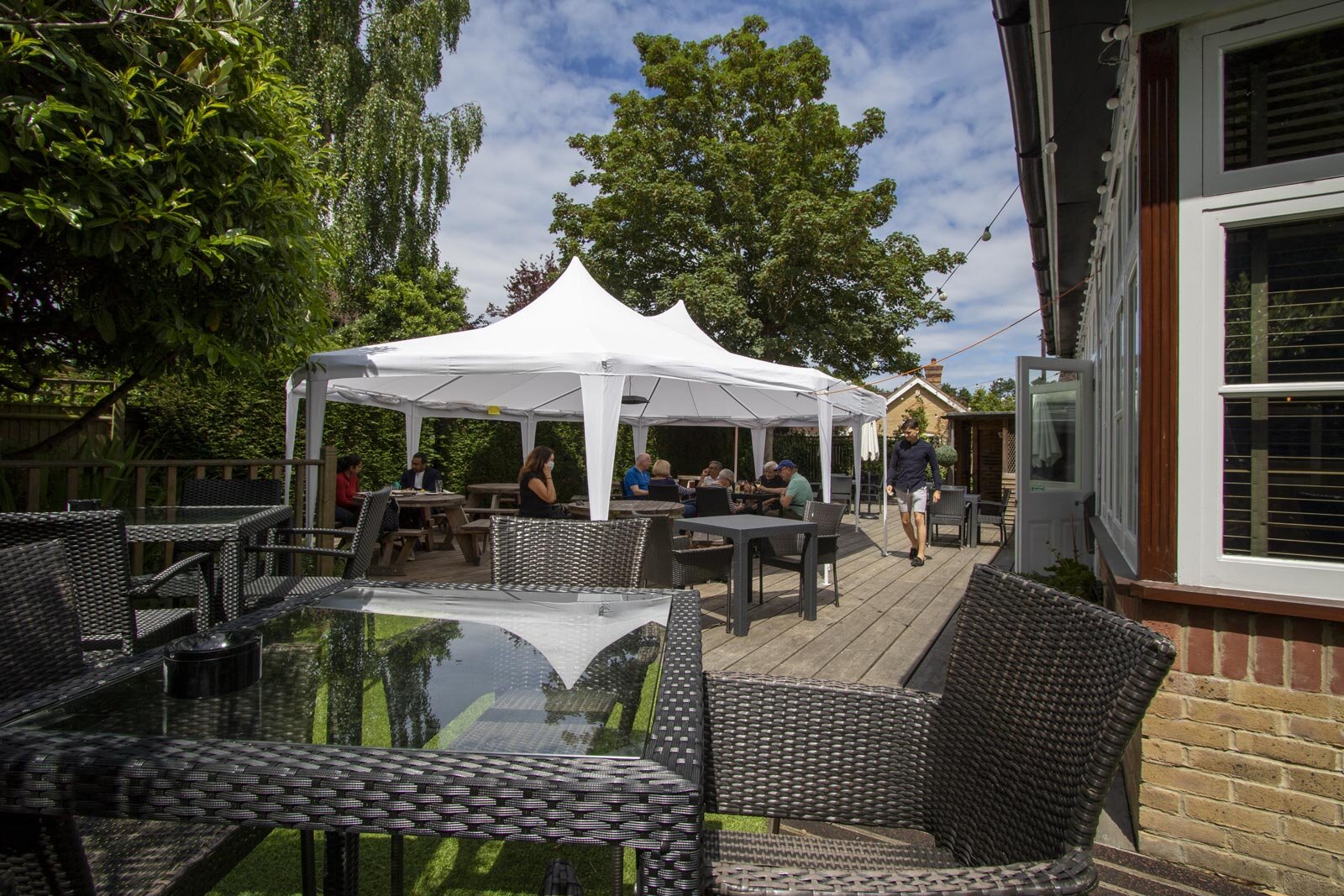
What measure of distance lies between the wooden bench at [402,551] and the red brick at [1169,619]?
19.7 feet

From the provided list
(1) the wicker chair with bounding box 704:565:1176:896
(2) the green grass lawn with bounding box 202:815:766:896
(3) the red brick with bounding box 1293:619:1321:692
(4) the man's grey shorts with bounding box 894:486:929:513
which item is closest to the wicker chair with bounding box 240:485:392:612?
(2) the green grass lawn with bounding box 202:815:766:896

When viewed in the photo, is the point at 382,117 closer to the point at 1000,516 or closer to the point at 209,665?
the point at 1000,516

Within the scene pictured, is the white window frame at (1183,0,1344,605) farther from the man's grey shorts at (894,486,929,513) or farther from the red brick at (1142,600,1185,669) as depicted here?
the man's grey shorts at (894,486,929,513)

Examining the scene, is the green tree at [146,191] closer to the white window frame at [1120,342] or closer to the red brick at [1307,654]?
the white window frame at [1120,342]

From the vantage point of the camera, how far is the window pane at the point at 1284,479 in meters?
2.03

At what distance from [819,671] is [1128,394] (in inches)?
80.7

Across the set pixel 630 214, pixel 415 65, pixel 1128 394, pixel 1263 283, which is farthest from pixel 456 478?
pixel 1263 283

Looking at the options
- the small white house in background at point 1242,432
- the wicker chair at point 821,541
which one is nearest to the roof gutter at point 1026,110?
the small white house in background at point 1242,432

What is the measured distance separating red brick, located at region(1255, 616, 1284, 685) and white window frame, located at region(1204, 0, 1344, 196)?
4.18 ft

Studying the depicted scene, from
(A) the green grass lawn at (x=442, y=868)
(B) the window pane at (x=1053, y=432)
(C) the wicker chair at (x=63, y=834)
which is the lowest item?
(A) the green grass lawn at (x=442, y=868)

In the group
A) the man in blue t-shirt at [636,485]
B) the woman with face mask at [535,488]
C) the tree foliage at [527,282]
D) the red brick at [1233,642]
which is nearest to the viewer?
the red brick at [1233,642]

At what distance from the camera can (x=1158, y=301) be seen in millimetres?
2260

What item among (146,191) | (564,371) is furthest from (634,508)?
(146,191)

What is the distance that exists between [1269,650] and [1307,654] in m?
0.08
